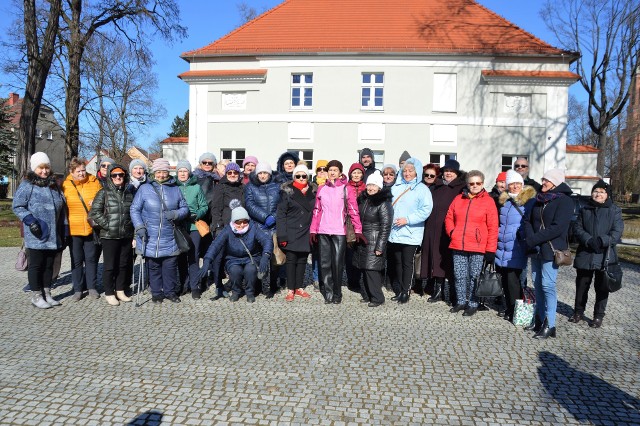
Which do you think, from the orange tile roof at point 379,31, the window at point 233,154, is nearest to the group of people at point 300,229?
the window at point 233,154

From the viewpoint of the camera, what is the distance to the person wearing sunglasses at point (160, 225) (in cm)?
674

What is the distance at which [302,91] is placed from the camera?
2420 cm

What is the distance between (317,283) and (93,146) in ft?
102

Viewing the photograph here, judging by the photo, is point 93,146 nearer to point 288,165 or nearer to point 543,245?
point 288,165

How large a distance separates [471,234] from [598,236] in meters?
1.51

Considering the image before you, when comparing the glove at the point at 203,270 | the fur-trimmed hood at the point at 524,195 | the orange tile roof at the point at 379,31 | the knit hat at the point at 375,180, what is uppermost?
the orange tile roof at the point at 379,31

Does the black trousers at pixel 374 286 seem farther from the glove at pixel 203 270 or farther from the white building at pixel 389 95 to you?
the white building at pixel 389 95

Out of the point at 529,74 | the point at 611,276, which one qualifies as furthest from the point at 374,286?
the point at 529,74

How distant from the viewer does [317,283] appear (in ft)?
27.1

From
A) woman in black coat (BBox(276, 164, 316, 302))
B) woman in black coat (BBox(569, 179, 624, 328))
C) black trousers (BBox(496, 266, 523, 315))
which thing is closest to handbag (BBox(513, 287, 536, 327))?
black trousers (BBox(496, 266, 523, 315))

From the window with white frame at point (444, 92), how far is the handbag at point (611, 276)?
1836cm

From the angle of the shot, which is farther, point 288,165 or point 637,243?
point 637,243

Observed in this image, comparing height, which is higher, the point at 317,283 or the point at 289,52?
the point at 289,52

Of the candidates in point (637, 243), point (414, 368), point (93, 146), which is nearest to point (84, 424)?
point (414, 368)
